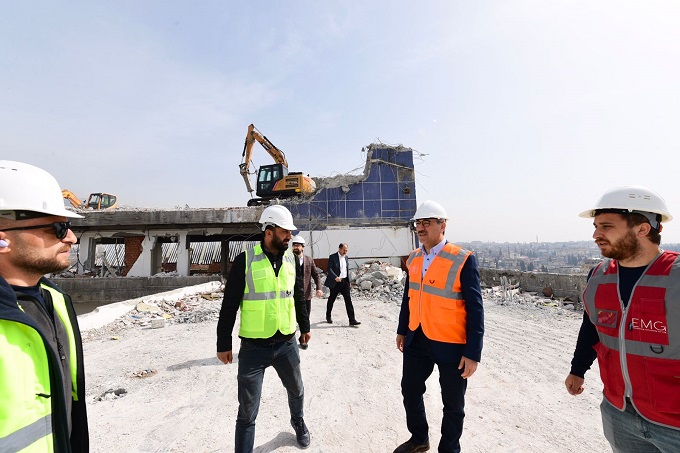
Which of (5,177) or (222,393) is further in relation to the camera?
(222,393)

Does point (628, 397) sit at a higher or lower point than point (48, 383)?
lower

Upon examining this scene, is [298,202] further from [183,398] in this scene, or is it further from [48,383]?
[48,383]

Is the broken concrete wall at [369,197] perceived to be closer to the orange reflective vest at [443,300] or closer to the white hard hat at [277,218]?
the white hard hat at [277,218]

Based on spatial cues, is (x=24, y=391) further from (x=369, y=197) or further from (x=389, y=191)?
(x=389, y=191)

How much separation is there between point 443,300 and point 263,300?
54.2 inches

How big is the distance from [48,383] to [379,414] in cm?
286

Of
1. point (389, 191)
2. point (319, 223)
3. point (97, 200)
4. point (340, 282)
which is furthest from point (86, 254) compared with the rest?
point (340, 282)

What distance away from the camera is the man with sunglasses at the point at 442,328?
2262 mm

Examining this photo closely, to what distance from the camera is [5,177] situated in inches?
A: 47.1

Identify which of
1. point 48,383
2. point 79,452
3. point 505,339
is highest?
point 48,383

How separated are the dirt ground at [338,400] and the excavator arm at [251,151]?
13844mm

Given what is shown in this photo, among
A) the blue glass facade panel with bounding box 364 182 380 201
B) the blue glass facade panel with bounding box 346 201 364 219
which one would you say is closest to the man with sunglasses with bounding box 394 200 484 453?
the blue glass facade panel with bounding box 346 201 364 219

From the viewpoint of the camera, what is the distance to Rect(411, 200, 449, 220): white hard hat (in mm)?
2625

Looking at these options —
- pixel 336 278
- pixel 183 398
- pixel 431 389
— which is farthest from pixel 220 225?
pixel 431 389
